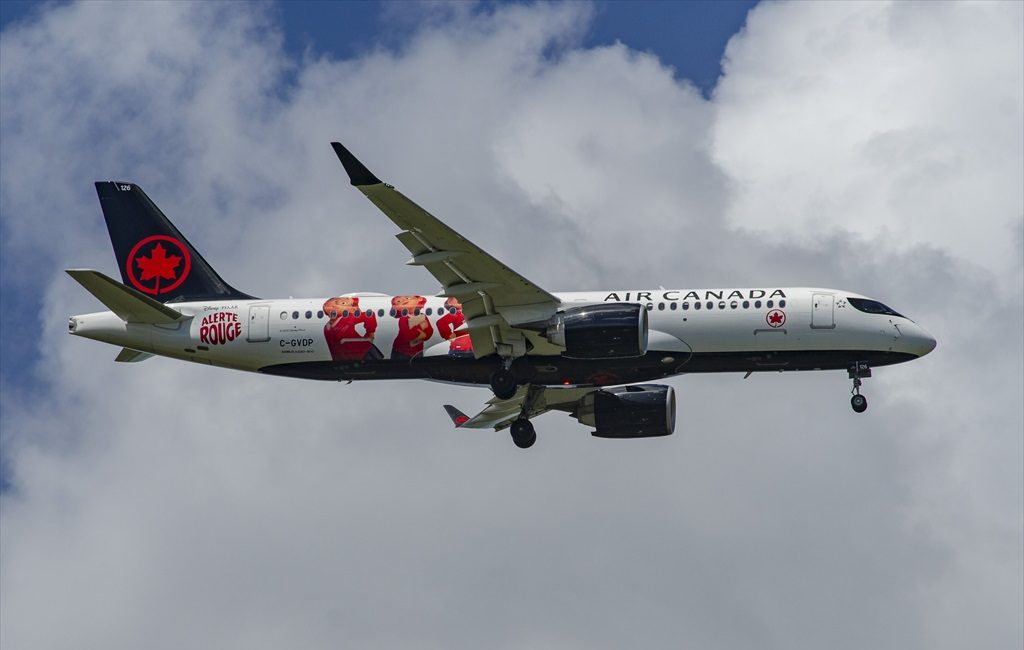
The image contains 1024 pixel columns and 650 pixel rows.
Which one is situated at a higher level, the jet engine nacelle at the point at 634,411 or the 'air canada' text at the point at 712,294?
the 'air canada' text at the point at 712,294

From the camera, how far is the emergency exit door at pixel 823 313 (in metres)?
61.8

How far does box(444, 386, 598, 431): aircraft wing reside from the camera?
69062 millimetres

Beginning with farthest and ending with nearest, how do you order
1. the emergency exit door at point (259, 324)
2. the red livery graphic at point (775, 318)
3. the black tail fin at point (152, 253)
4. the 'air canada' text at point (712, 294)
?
the black tail fin at point (152, 253)
the emergency exit door at point (259, 324)
the 'air canada' text at point (712, 294)
the red livery graphic at point (775, 318)

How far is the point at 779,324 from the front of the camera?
6147 cm

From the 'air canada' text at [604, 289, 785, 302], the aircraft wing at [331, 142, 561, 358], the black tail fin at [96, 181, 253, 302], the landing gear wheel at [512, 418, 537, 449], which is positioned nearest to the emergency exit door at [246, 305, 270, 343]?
the black tail fin at [96, 181, 253, 302]

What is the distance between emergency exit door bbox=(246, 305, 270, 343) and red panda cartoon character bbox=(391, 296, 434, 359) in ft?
16.6

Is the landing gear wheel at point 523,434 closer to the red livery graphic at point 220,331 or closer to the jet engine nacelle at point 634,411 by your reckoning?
the jet engine nacelle at point 634,411

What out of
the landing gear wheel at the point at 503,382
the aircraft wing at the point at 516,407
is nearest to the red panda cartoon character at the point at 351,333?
the landing gear wheel at the point at 503,382

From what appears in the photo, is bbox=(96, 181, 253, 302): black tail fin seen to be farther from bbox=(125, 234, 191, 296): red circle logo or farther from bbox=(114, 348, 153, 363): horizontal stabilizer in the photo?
bbox=(114, 348, 153, 363): horizontal stabilizer

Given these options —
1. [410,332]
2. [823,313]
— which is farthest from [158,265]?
[823,313]

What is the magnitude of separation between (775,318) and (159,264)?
82.8ft

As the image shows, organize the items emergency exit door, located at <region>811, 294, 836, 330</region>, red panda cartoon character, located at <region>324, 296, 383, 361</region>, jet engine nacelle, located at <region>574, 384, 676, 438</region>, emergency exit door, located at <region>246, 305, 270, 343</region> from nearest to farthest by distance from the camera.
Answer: emergency exit door, located at <region>811, 294, 836, 330</region>
red panda cartoon character, located at <region>324, 296, 383, 361</region>
emergency exit door, located at <region>246, 305, 270, 343</region>
jet engine nacelle, located at <region>574, 384, 676, 438</region>

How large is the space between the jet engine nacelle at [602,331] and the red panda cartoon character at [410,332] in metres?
5.48

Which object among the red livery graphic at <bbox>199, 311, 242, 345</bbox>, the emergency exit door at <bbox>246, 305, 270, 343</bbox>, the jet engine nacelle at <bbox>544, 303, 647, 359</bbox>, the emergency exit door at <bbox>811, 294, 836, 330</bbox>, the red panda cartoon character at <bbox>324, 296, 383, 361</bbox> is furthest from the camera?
the red livery graphic at <bbox>199, 311, 242, 345</bbox>
